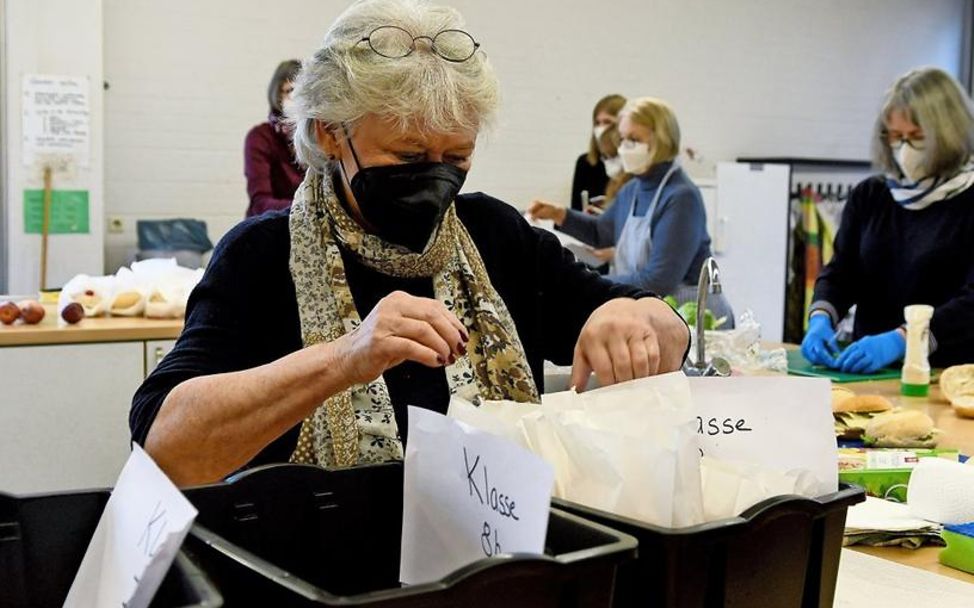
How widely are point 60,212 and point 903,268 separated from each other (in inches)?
148

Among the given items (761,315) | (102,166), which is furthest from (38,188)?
(761,315)

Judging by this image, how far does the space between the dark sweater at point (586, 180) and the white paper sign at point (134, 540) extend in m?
5.68

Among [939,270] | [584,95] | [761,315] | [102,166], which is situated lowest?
[761,315]

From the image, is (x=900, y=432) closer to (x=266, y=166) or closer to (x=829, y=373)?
(x=829, y=373)

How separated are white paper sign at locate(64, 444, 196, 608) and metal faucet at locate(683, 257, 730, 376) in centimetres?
169

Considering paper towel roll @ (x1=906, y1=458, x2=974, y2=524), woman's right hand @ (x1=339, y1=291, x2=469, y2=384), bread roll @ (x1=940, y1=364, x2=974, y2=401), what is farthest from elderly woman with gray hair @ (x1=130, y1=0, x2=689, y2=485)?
bread roll @ (x1=940, y1=364, x2=974, y2=401)

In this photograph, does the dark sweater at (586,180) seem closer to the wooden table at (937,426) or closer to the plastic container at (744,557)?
the wooden table at (937,426)

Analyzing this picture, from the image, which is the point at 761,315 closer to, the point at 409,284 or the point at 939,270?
the point at 939,270

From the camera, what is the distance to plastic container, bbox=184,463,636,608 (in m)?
0.66

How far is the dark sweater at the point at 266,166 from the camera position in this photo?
4.85m

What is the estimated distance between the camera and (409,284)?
1.56 m

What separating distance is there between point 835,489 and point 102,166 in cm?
473

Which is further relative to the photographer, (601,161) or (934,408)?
(601,161)

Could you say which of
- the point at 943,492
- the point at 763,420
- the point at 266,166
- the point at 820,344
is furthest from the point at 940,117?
the point at 266,166
